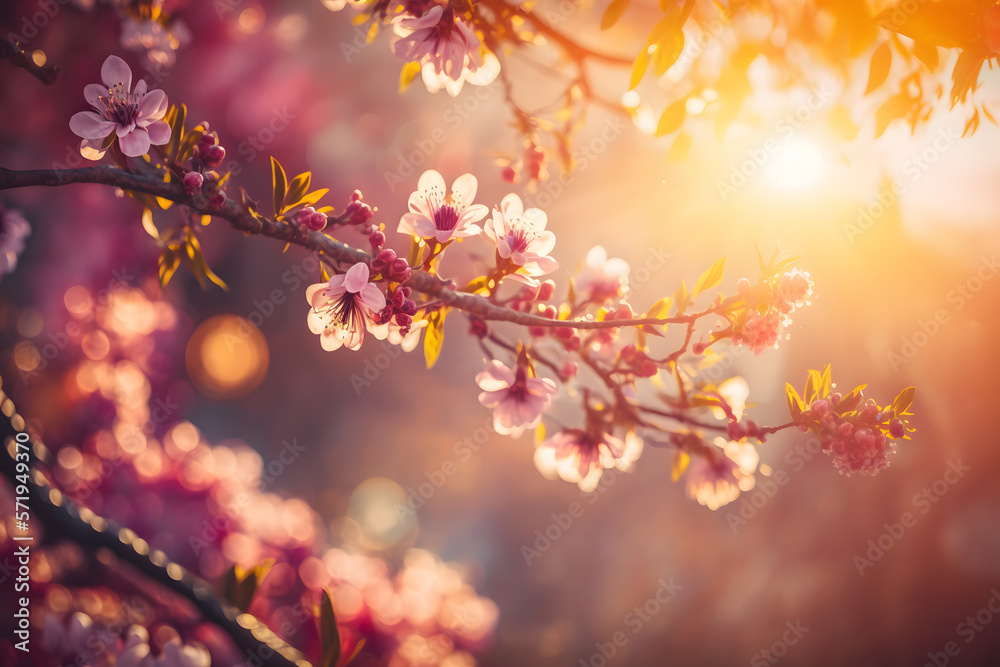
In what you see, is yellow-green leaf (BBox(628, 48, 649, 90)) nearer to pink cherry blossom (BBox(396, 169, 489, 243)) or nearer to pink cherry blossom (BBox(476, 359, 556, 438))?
pink cherry blossom (BBox(396, 169, 489, 243))

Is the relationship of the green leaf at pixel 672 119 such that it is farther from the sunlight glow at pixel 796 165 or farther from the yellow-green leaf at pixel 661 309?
the sunlight glow at pixel 796 165

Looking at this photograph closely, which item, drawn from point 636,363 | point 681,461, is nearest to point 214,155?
point 636,363

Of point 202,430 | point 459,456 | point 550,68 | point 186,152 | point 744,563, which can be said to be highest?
point 550,68

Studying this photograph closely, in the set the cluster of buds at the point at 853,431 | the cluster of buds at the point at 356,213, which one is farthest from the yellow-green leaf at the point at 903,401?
the cluster of buds at the point at 356,213

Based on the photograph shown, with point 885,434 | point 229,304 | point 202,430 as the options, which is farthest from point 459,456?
point 885,434

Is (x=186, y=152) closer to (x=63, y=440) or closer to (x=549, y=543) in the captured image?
(x=63, y=440)
